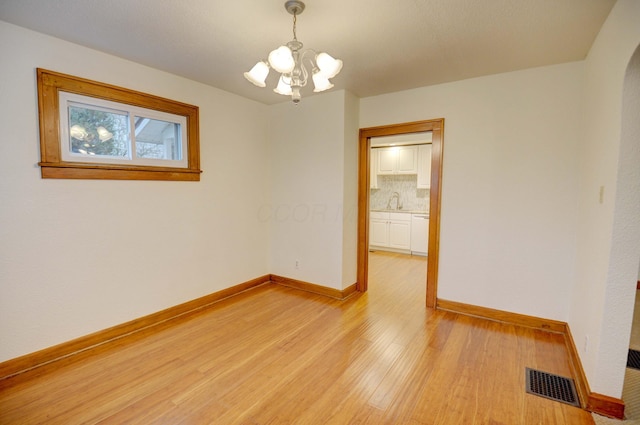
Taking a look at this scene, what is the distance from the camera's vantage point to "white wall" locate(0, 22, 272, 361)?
219 centimetres

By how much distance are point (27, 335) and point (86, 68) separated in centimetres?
218

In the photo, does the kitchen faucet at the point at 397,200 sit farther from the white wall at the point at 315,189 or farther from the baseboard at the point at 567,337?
the baseboard at the point at 567,337

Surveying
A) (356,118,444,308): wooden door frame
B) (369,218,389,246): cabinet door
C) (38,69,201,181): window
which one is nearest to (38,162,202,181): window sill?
(38,69,201,181): window

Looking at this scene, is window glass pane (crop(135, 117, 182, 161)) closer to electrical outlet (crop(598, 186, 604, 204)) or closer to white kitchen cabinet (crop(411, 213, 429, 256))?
electrical outlet (crop(598, 186, 604, 204))

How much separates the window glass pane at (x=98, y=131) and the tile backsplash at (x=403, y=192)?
4.69m

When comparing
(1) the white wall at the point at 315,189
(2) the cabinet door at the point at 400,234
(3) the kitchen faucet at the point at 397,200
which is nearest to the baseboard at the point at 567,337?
(1) the white wall at the point at 315,189

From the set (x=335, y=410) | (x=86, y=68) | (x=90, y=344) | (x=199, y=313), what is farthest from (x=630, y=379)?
(x=86, y=68)

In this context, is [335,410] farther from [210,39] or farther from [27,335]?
[210,39]

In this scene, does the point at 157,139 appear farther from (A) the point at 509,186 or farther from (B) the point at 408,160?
(B) the point at 408,160

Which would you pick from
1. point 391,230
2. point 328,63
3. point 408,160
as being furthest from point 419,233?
point 328,63

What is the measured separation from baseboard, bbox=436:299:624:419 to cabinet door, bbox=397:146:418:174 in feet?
11.1

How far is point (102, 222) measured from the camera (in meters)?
2.64

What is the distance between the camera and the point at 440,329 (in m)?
2.97

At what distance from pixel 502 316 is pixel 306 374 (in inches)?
86.3
